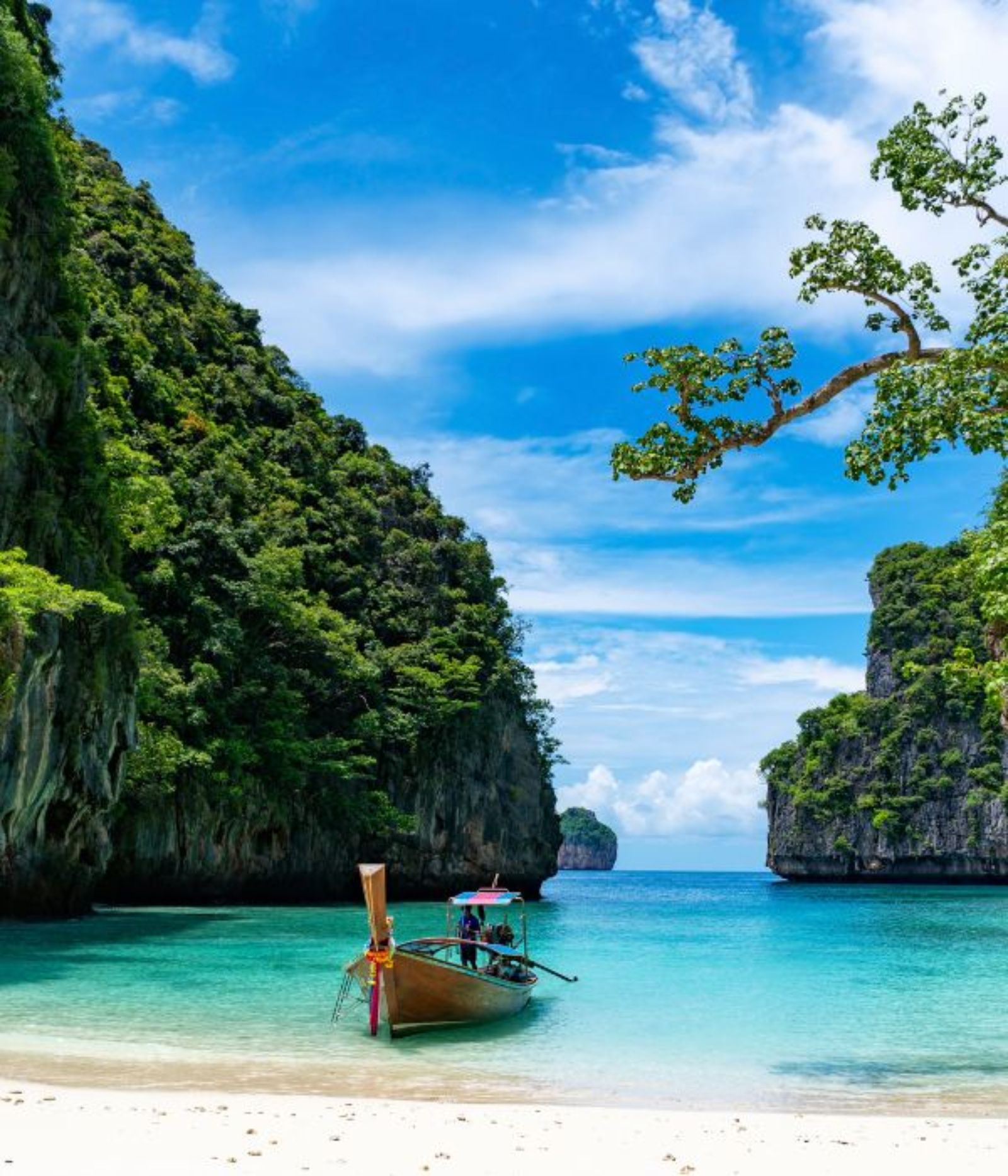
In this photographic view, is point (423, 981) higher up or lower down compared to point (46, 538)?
lower down

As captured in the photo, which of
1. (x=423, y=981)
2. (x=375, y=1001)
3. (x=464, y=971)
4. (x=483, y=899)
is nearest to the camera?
(x=375, y=1001)

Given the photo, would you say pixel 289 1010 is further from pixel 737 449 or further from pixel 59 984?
pixel 737 449

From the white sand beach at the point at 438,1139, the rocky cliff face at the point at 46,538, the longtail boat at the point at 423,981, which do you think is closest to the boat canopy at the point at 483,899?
the longtail boat at the point at 423,981

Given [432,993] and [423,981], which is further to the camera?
[432,993]

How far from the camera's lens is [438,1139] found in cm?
750

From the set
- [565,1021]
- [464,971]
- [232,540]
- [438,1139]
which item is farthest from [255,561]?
[438,1139]

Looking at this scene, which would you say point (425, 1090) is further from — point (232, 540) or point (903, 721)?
point (903, 721)

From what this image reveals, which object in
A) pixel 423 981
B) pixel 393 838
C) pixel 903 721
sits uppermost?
pixel 903 721

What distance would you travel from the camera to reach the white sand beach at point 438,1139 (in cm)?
664

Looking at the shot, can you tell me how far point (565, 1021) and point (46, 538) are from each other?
16.0m

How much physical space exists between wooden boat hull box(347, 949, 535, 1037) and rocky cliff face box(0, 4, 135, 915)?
1111cm

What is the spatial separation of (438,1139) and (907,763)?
82.9 meters

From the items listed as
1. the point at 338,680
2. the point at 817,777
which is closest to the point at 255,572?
the point at 338,680

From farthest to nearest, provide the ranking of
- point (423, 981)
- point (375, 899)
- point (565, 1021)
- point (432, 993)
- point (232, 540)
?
point (232, 540), point (565, 1021), point (432, 993), point (423, 981), point (375, 899)
